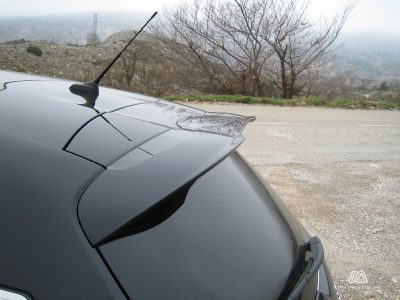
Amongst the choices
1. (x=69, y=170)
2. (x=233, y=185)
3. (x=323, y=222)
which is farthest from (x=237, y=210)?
(x=323, y=222)

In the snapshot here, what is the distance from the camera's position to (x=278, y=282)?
1291mm

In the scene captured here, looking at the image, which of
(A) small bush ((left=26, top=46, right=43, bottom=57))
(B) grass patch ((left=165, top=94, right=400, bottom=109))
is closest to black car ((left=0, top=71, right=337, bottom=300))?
(B) grass patch ((left=165, top=94, right=400, bottom=109))

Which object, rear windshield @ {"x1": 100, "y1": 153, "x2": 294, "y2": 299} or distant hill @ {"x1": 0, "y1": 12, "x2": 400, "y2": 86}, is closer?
rear windshield @ {"x1": 100, "y1": 153, "x2": 294, "y2": 299}

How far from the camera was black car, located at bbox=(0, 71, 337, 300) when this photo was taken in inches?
36.8

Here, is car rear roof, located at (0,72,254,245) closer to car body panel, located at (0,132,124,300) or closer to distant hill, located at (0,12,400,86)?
car body panel, located at (0,132,124,300)

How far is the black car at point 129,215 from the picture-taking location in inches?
36.8

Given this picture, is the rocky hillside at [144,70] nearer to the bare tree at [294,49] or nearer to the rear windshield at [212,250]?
the bare tree at [294,49]

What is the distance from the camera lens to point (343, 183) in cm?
585

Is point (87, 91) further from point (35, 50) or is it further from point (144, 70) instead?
point (35, 50)

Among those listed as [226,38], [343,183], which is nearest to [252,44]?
[226,38]

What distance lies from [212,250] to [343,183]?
506 centimetres

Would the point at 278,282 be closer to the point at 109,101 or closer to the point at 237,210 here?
the point at 237,210

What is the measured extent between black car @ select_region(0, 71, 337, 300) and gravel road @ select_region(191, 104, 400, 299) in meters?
2.38

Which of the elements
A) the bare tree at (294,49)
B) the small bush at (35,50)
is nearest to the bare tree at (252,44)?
the bare tree at (294,49)
